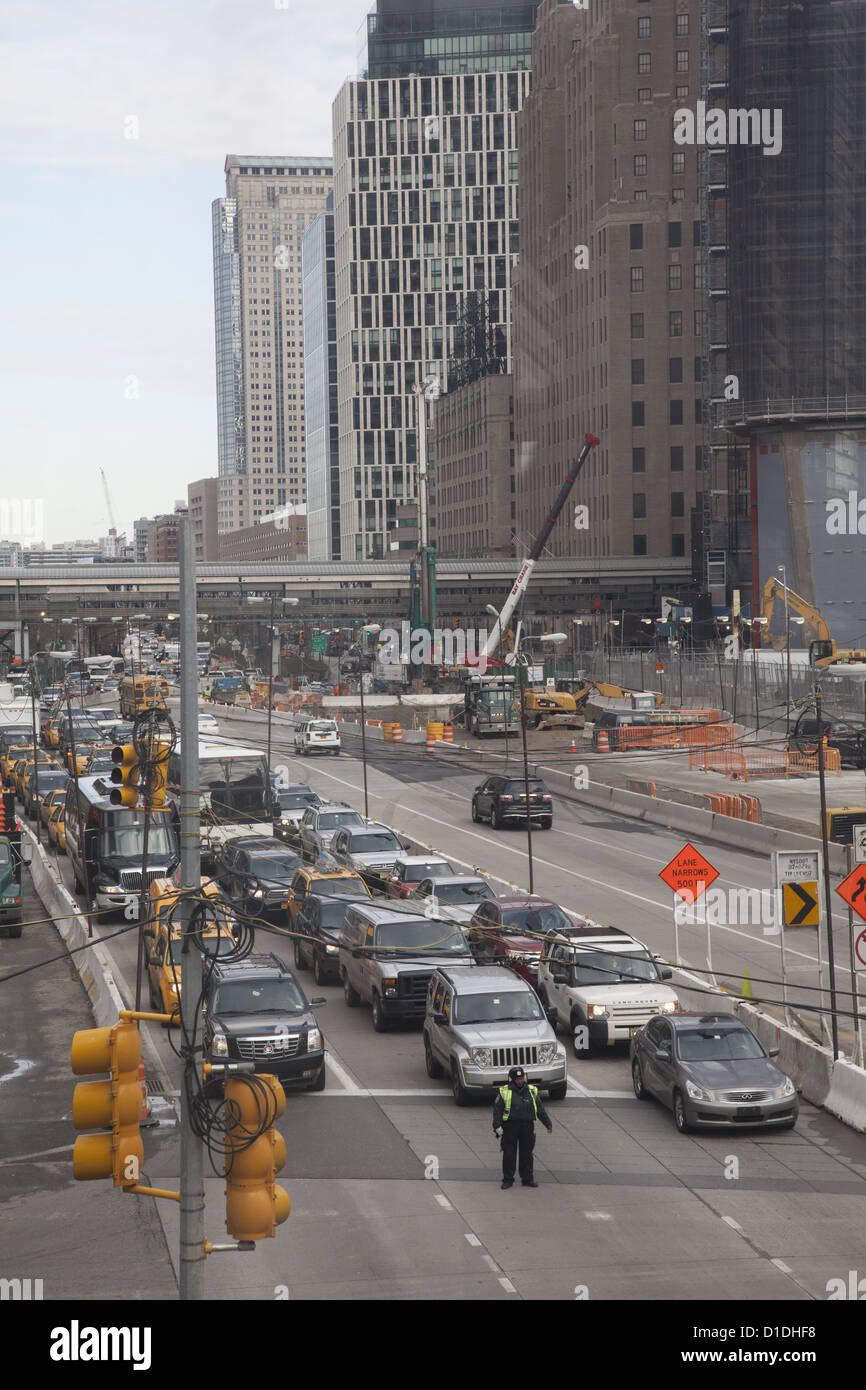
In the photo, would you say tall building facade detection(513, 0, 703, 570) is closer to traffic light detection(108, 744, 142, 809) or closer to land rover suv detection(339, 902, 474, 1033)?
land rover suv detection(339, 902, 474, 1033)

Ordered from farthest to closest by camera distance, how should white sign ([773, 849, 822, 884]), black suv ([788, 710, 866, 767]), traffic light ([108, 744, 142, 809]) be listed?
black suv ([788, 710, 866, 767]) < white sign ([773, 849, 822, 884]) < traffic light ([108, 744, 142, 809])

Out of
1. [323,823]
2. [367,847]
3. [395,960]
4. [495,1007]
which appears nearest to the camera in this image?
[495,1007]

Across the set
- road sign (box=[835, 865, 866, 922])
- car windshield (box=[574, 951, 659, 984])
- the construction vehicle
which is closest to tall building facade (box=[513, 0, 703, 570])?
the construction vehicle

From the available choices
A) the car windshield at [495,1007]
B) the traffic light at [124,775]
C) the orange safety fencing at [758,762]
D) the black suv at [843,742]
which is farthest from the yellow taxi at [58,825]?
the traffic light at [124,775]

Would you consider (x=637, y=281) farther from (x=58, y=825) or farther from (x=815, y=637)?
(x=58, y=825)

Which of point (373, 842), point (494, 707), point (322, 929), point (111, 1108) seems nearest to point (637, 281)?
point (494, 707)

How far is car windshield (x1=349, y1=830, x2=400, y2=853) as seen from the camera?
3256 centimetres

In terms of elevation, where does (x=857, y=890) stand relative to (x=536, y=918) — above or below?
above

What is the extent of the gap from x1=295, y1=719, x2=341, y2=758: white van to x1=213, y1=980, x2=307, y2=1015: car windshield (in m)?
42.1

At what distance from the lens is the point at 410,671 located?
9506cm

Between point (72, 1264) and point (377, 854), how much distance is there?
63.4ft

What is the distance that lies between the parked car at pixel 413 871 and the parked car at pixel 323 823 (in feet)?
16.8

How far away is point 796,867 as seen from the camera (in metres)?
19.6

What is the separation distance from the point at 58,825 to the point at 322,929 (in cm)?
1992
